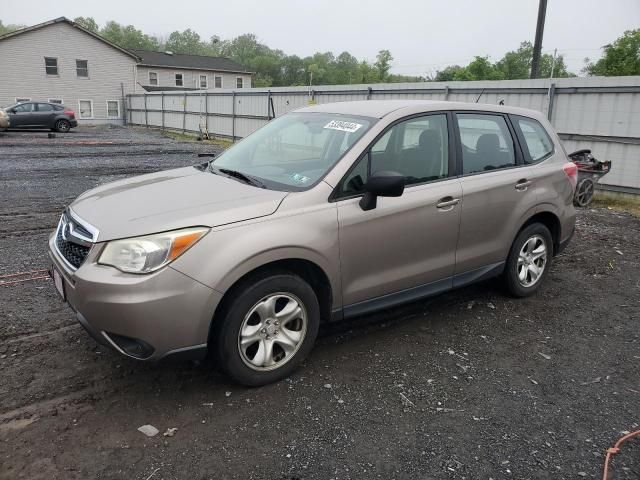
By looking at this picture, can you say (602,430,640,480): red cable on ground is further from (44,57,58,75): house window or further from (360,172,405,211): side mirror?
(44,57,58,75): house window

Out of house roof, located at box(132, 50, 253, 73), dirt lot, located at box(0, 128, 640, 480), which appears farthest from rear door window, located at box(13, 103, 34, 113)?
dirt lot, located at box(0, 128, 640, 480)

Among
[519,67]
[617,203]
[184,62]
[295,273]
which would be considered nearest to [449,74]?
[519,67]

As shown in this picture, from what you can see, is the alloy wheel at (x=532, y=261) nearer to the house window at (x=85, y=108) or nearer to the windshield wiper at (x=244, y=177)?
the windshield wiper at (x=244, y=177)

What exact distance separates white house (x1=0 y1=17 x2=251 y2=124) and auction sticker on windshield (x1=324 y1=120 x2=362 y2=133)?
123 ft

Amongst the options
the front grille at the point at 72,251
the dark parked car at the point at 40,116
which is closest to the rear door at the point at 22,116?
the dark parked car at the point at 40,116

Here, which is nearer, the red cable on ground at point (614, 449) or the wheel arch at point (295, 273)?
the red cable on ground at point (614, 449)

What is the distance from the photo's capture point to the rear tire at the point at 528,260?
15.5 feet

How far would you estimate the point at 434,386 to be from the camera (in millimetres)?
3451

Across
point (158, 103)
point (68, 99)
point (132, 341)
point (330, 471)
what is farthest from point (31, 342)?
point (68, 99)

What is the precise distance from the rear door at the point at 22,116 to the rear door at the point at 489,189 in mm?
26926

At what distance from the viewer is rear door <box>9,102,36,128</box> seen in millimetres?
25500

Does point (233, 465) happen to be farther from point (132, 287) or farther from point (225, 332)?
point (132, 287)

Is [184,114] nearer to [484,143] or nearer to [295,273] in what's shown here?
[484,143]

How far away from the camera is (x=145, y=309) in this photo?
2814 mm
